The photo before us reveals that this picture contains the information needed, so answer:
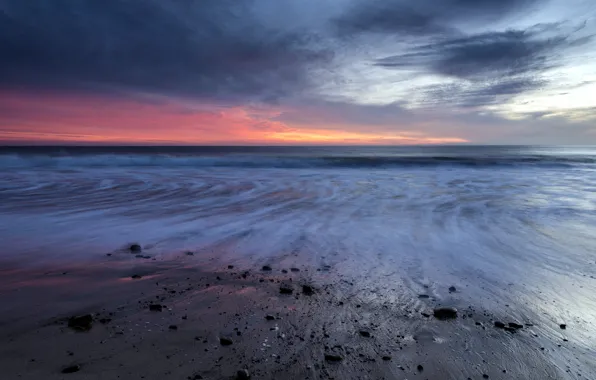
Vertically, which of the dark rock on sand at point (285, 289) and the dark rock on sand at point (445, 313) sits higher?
the dark rock on sand at point (445, 313)

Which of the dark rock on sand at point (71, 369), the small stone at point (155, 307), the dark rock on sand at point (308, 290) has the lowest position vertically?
the dark rock on sand at point (308, 290)

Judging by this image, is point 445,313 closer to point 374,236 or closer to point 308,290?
point 308,290

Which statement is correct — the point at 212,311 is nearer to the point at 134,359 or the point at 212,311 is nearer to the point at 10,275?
the point at 134,359

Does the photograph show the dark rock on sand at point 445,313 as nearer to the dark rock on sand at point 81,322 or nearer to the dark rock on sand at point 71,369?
the dark rock on sand at point 71,369

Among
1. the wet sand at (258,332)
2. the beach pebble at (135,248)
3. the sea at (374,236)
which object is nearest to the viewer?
the wet sand at (258,332)

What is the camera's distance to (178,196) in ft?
36.9

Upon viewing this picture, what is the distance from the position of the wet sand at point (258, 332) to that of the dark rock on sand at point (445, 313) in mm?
83

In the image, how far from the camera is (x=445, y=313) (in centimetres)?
337

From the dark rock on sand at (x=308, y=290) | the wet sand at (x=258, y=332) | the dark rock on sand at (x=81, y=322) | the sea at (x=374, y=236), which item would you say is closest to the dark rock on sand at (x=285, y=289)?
the wet sand at (x=258, y=332)

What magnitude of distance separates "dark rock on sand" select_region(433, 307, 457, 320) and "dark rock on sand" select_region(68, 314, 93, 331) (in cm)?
327

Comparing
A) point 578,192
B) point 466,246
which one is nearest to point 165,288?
point 466,246

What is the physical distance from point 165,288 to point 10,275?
2104mm

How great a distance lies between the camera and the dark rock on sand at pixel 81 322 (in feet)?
9.82

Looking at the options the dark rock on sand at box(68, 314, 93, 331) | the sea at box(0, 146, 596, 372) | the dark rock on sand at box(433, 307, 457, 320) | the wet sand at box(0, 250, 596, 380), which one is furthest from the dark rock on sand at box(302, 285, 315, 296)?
the dark rock on sand at box(68, 314, 93, 331)
